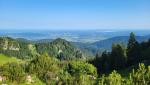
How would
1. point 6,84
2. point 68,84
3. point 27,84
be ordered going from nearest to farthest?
point 68,84 < point 6,84 < point 27,84

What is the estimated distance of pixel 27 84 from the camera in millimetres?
129500

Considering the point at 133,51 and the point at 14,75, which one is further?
the point at 133,51

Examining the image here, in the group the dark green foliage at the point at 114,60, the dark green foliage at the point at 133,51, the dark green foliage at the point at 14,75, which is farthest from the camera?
the dark green foliage at the point at 114,60

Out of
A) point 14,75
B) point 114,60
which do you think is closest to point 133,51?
point 114,60

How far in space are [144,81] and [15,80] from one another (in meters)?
96.8

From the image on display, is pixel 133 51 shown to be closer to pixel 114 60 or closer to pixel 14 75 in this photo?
pixel 114 60

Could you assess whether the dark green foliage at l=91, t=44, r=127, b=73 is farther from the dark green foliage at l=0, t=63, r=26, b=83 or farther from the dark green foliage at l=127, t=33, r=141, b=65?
the dark green foliage at l=0, t=63, r=26, b=83

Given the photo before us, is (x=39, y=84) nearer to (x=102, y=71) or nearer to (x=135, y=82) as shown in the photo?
(x=102, y=71)

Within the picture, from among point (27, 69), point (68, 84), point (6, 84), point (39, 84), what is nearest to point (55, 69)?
point (27, 69)

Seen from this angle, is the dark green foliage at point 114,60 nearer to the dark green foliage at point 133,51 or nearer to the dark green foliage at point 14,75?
the dark green foliage at point 133,51

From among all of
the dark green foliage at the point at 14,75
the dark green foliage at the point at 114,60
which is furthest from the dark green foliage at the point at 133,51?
the dark green foliage at the point at 14,75

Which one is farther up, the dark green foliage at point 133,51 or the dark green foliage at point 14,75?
the dark green foliage at point 133,51

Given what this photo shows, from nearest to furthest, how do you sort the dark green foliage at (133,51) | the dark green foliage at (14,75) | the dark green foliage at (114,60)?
the dark green foliage at (14,75), the dark green foliage at (133,51), the dark green foliage at (114,60)

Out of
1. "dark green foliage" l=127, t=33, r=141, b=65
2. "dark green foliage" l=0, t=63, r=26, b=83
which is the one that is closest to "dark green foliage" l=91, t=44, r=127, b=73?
"dark green foliage" l=127, t=33, r=141, b=65
